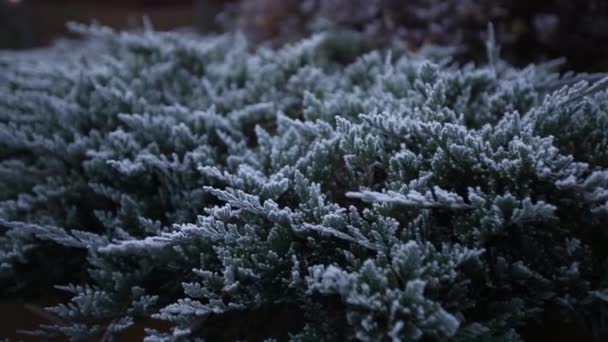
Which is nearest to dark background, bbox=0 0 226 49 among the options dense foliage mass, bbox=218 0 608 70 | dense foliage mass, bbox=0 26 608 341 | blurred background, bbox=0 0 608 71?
blurred background, bbox=0 0 608 71

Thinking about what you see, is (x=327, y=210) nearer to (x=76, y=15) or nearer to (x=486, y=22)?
(x=486, y=22)

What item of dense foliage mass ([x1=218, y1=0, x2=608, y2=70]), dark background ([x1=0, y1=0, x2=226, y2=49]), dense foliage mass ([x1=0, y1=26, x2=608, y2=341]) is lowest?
dense foliage mass ([x1=0, y1=26, x2=608, y2=341])

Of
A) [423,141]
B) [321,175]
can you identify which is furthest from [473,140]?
[321,175]

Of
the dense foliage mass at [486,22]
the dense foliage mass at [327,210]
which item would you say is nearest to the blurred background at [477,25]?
the dense foliage mass at [486,22]

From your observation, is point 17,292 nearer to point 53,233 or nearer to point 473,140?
point 53,233

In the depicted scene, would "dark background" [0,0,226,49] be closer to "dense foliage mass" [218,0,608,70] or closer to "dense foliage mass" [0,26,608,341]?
"dense foliage mass" [218,0,608,70]

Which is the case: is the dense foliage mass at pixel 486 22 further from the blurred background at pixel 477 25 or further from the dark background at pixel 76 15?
the dark background at pixel 76 15

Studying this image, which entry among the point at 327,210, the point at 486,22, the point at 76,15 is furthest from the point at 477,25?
the point at 76,15
